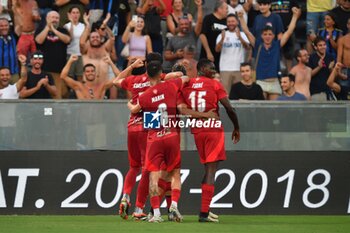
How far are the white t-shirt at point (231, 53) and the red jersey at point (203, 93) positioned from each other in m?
5.60

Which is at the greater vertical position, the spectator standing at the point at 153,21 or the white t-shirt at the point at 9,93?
the spectator standing at the point at 153,21

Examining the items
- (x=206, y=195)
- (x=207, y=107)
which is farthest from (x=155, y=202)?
(x=207, y=107)

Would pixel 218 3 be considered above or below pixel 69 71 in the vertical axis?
above

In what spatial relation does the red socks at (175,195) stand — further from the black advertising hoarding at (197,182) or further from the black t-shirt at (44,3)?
the black t-shirt at (44,3)

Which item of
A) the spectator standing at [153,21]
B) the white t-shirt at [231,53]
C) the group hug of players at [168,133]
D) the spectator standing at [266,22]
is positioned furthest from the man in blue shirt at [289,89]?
the group hug of players at [168,133]

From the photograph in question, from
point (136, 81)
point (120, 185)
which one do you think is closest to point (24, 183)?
point (120, 185)

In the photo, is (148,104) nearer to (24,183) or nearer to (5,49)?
(24,183)

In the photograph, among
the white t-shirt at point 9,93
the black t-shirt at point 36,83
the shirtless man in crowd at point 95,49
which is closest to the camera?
the white t-shirt at point 9,93

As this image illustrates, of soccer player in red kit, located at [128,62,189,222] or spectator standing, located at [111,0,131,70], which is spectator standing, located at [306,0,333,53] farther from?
soccer player in red kit, located at [128,62,189,222]

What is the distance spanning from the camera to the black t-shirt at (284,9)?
20578 mm

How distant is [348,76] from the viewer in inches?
770

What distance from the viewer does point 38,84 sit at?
1836 cm

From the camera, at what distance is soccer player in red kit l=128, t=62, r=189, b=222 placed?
1366 cm

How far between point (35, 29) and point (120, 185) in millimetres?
4989
